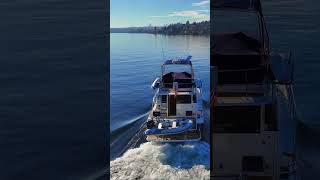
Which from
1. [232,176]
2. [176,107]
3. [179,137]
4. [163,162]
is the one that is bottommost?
[163,162]

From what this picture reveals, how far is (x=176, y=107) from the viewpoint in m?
10.9

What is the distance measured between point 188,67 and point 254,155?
6277 millimetres

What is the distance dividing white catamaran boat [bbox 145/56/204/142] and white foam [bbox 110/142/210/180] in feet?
0.87

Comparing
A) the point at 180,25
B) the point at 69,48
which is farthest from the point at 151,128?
the point at 69,48

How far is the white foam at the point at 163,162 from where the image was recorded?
7.18 metres

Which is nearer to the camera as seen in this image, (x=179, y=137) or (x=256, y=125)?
(x=256, y=125)

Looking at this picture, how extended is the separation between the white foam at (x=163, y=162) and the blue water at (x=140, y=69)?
78cm

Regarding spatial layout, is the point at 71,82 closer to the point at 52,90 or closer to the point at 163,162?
the point at 52,90

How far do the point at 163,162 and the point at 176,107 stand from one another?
2.35m

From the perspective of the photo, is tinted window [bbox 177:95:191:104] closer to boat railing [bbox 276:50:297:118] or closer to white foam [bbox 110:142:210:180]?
white foam [bbox 110:142:210:180]

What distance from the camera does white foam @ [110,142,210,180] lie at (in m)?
7.18

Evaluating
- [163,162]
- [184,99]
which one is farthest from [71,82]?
[163,162]

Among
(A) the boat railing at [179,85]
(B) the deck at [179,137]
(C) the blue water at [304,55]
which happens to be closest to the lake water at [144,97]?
(B) the deck at [179,137]

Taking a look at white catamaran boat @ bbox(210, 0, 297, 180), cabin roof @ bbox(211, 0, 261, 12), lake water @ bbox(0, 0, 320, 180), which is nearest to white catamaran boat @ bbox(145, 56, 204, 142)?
lake water @ bbox(0, 0, 320, 180)
